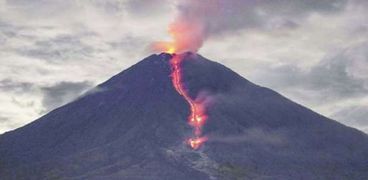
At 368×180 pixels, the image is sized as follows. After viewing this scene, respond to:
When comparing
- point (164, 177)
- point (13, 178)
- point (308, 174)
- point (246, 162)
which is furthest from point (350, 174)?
point (13, 178)

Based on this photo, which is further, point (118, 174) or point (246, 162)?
point (246, 162)

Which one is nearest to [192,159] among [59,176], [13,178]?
[59,176]

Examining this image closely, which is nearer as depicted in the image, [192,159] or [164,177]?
[164,177]

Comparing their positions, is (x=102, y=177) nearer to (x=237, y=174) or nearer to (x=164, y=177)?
(x=164, y=177)

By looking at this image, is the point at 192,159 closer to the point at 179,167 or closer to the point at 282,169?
the point at 179,167

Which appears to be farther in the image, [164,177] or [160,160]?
[160,160]

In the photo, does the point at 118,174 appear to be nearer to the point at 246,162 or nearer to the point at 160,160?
the point at 160,160

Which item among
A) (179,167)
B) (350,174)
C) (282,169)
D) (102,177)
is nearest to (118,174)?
(102,177)
